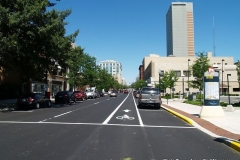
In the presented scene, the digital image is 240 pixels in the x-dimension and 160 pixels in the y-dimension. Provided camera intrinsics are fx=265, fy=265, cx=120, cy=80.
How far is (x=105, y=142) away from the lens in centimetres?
849

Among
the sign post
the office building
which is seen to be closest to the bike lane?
the sign post

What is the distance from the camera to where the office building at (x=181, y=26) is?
585ft

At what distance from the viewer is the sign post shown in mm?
15688

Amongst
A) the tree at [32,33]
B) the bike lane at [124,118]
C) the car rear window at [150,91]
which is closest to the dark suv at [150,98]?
the car rear window at [150,91]

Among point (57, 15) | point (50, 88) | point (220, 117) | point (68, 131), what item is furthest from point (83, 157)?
point (50, 88)

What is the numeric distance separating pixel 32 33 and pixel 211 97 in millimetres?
14869

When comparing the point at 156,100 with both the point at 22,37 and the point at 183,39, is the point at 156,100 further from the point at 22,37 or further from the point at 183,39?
the point at 183,39

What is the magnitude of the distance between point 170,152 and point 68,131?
490 cm

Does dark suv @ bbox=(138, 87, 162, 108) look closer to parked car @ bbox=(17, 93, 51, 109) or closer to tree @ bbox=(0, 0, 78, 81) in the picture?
tree @ bbox=(0, 0, 78, 81)

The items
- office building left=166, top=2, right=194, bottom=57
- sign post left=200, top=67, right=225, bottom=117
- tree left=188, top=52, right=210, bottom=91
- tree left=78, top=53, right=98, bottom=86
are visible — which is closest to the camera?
sign post left=200, top=67, right=225, bottom=117

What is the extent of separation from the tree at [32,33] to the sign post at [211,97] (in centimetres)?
1342

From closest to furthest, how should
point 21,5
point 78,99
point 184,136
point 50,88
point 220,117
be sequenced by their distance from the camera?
point 184,136
point 220,117
point 21,5
point 78,99
point 50,88

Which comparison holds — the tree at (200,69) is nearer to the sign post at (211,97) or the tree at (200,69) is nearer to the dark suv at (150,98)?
the dark suv at (150,98)

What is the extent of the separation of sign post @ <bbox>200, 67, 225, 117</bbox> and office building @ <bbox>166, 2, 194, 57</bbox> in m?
169
